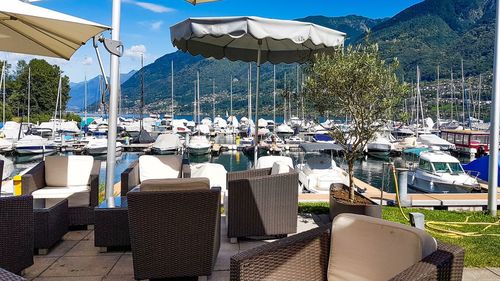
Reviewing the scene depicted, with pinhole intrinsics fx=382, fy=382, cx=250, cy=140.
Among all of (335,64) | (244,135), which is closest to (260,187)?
(335,64)

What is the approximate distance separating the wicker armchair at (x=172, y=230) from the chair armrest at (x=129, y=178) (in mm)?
2191

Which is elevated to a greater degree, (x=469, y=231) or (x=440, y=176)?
(x=469, y=231)

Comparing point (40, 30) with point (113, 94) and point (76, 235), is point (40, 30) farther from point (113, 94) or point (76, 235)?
point (76, 235)

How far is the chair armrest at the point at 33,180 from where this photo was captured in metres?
4.83

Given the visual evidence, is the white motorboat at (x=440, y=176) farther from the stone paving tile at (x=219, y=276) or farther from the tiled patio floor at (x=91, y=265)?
the stone paving tile at (x=219, y=276)

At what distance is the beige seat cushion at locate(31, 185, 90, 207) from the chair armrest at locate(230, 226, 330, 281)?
3.07 metres

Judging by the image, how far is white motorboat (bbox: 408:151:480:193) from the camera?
1406 cm

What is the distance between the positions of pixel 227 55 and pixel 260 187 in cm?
373

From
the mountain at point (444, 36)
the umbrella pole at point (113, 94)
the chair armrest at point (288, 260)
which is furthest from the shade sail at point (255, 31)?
the mountain at point (444, 36)

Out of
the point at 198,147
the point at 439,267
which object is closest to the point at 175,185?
the point at 439,267

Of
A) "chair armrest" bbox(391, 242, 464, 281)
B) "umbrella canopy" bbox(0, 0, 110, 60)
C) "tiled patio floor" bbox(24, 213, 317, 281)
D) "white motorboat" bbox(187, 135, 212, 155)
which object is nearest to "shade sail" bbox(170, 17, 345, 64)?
"umbrella canopy" bbox(0, 0, 110, 60)

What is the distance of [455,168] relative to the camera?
14.8m

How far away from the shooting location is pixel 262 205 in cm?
400

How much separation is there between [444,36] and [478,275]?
113m
